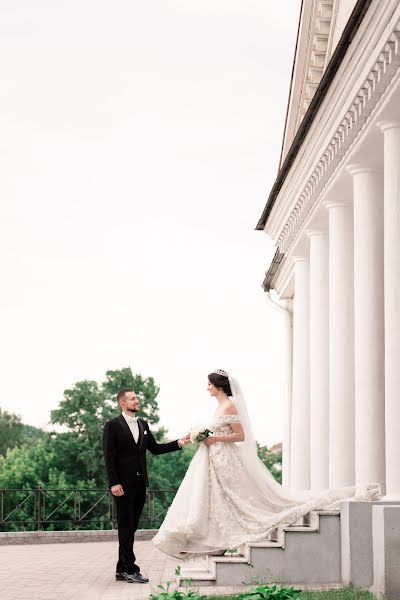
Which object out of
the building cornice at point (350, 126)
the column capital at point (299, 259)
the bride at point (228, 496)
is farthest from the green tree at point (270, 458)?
the bride at point (228, 496)

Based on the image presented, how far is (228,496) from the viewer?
1379 cm

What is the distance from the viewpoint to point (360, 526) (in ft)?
41.1

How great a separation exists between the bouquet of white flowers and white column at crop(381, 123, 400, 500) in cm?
245

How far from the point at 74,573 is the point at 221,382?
3702mm

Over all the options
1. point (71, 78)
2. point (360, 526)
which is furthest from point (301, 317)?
point (71, 78)

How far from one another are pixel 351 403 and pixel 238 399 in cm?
244

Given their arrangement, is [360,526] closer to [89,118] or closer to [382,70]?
[382,70]

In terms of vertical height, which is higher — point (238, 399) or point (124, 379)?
point (124, 379)

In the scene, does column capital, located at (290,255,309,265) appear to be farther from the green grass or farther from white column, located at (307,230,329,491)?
the green grass

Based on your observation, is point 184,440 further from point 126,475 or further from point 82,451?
point 82,451

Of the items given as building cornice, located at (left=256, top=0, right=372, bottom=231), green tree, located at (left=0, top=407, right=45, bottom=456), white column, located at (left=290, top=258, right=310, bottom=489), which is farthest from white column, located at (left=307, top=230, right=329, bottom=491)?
green tree, located at (left=0, top=407, right=45, bottom=456)

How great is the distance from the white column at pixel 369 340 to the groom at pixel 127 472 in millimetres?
2713

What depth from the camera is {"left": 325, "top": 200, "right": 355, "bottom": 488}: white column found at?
53.0 ft

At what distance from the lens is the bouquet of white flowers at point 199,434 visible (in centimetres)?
1401
